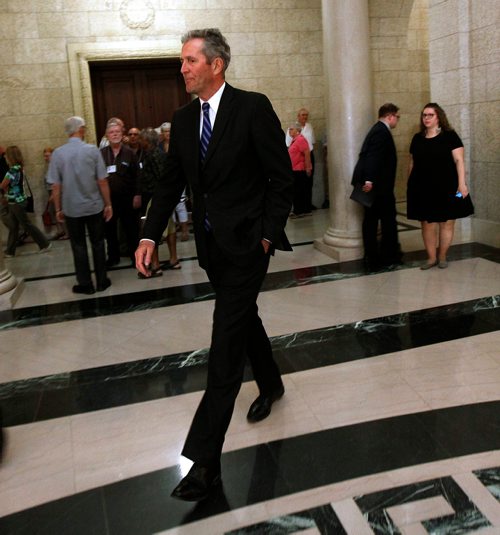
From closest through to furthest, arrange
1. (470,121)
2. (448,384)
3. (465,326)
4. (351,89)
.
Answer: (448,384)
(465,326)
(351,89)
(470,121)

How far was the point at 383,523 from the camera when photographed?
225 cm

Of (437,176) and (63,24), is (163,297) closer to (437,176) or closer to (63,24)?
(437,176)

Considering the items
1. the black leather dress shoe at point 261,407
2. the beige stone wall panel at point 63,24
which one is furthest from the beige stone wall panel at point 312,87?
the black leather dress shoe at point 261,407

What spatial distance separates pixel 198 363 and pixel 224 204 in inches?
67.8

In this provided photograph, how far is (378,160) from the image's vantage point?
6.00 meters

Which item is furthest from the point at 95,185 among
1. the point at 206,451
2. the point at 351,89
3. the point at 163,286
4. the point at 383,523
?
the point at 383,523

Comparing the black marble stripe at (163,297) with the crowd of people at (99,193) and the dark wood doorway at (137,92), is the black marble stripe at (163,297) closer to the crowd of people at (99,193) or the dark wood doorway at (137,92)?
the crowd of people at (99,193)

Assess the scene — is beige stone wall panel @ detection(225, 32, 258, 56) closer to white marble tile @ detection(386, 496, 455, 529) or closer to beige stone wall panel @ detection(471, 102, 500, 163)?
beige stone wall panel @ detection(471, 102, 500, 163)

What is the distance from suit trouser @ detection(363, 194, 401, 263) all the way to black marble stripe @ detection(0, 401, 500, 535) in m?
3.33

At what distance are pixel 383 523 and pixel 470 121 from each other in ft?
19.1

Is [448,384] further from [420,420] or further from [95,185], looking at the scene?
[95,185]

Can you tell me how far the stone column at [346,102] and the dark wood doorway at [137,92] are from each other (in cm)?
491

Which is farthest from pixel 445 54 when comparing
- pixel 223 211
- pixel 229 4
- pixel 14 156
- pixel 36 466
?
pixel 36 466

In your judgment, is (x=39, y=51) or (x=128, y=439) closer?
(x=128, y=439)
